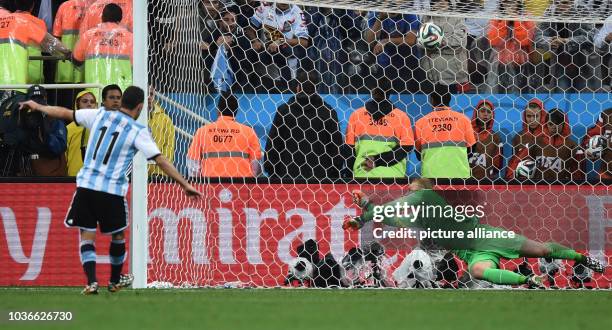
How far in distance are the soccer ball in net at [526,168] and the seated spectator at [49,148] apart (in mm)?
4186

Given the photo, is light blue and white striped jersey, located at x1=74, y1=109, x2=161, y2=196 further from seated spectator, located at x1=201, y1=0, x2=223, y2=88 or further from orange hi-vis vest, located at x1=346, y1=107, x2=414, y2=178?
orange hi-vis vest, located at x1=346, y1=107, x2=414, y2=178

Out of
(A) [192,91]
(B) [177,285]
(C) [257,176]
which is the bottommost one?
(B) [177,285]

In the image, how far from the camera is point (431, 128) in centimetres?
1135

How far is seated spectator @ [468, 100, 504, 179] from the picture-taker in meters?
11.1

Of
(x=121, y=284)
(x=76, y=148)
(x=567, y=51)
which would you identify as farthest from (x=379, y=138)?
(x=121, y=284)

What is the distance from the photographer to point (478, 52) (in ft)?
38.3

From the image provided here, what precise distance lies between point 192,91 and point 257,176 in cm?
100

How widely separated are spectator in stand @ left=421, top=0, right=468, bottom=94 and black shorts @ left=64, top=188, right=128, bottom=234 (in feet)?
14.0

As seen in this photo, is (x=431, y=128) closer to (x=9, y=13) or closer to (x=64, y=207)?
(x=64, y=207)

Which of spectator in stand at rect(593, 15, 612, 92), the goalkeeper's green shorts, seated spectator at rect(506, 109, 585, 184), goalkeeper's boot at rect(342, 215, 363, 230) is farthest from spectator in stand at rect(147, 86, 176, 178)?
spectator in stand at rect(593, 15, 612, 92)

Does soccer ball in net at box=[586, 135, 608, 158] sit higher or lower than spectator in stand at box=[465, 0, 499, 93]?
lower

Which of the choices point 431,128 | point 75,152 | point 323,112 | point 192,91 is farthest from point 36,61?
point 431,128

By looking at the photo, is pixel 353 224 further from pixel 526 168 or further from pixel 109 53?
pixel 109 53

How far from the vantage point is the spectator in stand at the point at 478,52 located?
11.5 metres
